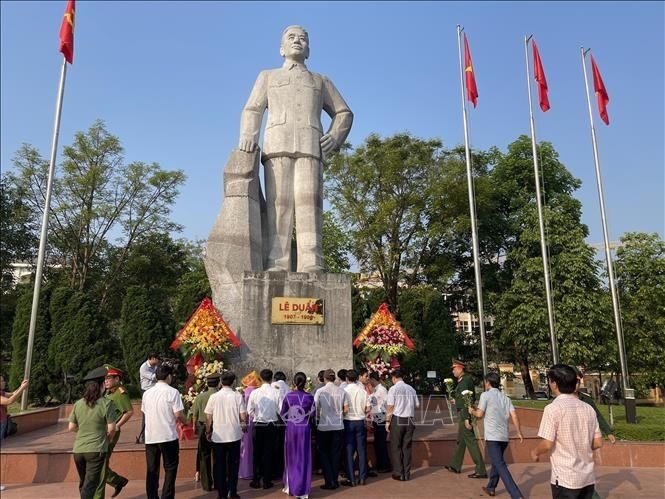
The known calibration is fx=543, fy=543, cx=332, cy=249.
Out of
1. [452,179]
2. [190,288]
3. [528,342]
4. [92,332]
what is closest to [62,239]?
[190,288]

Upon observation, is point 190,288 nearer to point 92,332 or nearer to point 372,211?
point 92,332

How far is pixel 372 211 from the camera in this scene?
898 inches

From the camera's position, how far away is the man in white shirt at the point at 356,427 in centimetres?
605

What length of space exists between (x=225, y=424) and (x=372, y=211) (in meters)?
18.1

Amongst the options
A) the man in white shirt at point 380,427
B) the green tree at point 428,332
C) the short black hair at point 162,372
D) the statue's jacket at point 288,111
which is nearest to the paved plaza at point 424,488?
the man in white shirt at point 380,427

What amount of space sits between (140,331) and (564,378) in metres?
12.3

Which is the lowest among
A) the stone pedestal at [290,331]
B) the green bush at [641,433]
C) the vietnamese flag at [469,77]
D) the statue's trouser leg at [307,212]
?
the green bush at [641,433]

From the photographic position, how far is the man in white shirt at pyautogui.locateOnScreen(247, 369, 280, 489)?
18.8 feet

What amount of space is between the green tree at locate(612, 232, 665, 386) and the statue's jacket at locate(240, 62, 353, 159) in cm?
1577

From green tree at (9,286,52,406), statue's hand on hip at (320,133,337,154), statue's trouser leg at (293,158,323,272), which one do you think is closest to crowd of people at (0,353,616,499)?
statue's trouser leg at (293,158,323,272)

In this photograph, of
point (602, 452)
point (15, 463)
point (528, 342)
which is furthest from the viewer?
point (528, 342)

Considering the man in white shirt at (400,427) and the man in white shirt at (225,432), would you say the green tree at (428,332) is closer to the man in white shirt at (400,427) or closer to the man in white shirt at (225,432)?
the man in white shirt at (400,427)

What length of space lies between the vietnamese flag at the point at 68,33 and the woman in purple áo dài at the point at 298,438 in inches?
387

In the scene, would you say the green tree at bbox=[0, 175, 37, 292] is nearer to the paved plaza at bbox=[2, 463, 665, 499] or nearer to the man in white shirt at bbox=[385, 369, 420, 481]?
the paved plaza at bbox=[2, 463, 665, 499]
